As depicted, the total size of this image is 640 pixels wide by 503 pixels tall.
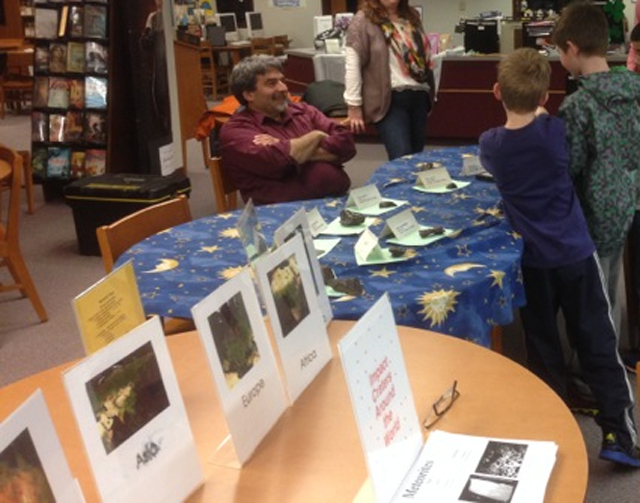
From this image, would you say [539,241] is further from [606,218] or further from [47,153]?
[47,153]

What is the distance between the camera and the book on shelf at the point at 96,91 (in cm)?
639

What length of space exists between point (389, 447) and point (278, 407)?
33 cm

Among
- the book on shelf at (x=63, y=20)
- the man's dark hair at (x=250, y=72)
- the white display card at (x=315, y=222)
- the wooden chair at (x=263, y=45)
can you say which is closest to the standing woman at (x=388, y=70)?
the man's dark hair at (x=250, y=72)

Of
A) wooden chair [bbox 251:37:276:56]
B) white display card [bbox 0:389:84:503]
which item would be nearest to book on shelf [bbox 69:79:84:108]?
wooden chair [bbox 251:37:276:56]

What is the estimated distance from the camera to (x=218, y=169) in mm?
3629

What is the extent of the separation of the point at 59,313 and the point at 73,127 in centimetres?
237

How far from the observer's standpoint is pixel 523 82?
2.64 metres

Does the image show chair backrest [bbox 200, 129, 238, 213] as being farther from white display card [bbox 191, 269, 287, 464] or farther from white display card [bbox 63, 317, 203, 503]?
white display card [bbox 63, 317, 203, 503]

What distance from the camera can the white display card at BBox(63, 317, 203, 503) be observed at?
3.84ft

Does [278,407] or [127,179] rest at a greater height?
[278,407]

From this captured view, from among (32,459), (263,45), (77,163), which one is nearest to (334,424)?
→ (32,459)

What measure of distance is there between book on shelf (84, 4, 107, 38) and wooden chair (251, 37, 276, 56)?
18.1ft

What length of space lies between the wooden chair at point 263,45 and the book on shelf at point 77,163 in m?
5.53

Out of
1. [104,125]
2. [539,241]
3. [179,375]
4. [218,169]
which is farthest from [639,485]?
[104,125]
